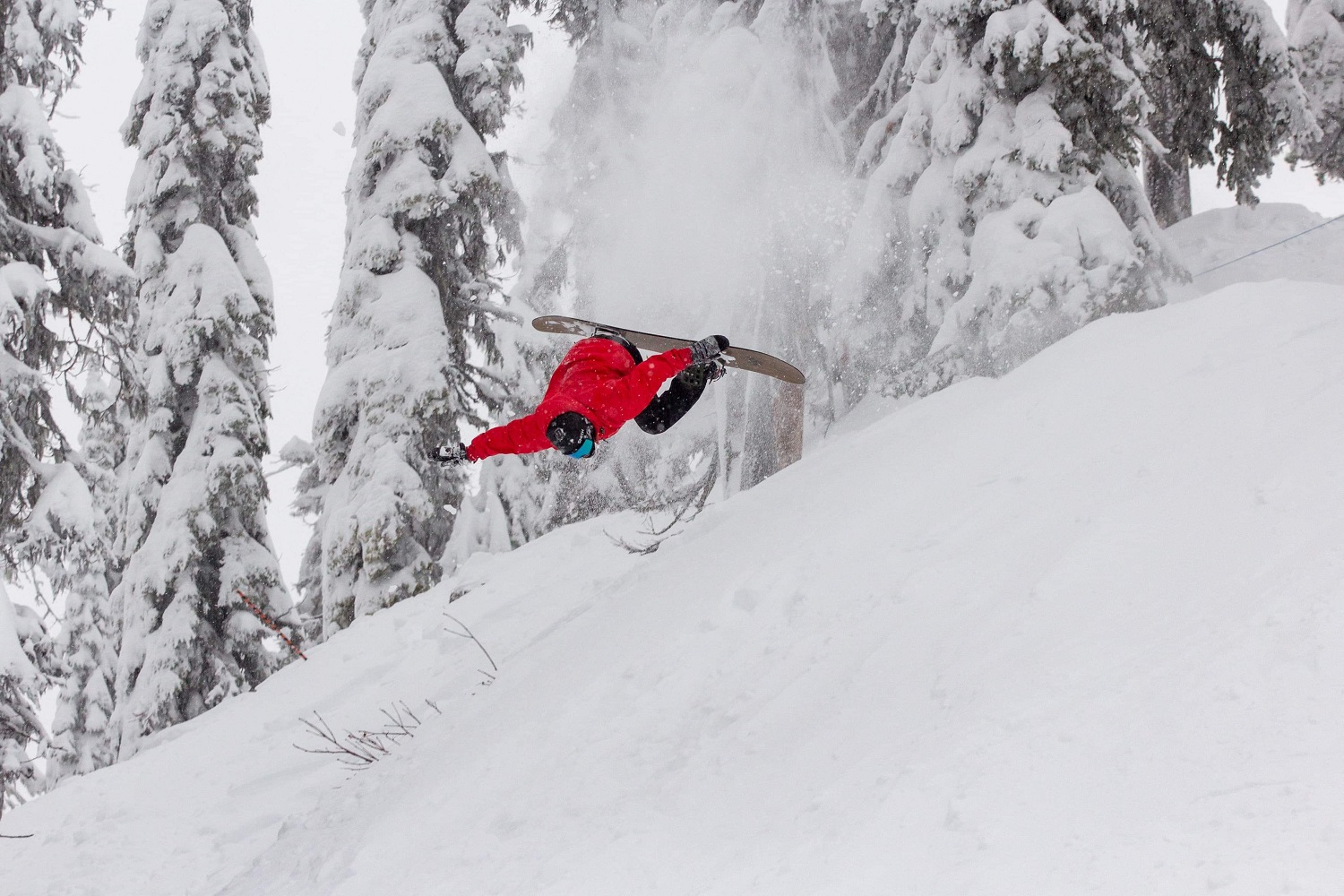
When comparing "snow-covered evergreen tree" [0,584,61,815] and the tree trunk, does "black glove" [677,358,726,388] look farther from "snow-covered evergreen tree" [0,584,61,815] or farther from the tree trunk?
the tree trunk

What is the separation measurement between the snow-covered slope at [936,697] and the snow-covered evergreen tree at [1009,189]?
8.35ft

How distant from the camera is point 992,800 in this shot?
310 cm

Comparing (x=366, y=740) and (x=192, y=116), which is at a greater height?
(x=192, y=116)

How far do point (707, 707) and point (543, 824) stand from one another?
874mm

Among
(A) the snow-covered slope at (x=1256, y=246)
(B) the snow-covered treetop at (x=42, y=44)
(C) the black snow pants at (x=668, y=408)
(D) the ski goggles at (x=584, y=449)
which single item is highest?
(B) the snow-covered treetop at (x=42, y=44)

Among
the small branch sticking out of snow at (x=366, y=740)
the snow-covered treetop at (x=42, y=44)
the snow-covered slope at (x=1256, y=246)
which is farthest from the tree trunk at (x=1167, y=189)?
the snow-covered treetop at (x=42, y=44)

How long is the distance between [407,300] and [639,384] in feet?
22.7

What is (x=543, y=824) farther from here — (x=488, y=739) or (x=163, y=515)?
(x=163, y=515)

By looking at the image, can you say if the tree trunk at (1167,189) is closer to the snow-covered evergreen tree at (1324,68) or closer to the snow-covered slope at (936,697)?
the snow-covered evergreen tree at (1324,68)

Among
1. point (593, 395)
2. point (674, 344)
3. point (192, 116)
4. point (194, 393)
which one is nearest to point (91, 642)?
point (194, 393)

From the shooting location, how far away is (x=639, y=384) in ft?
20.5

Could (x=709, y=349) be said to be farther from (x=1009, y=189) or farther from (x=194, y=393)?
(x=194, y=393)

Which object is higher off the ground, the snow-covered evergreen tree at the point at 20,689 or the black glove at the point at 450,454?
the black glove at the point at 450,454

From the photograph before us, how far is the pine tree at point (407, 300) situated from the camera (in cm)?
1188
